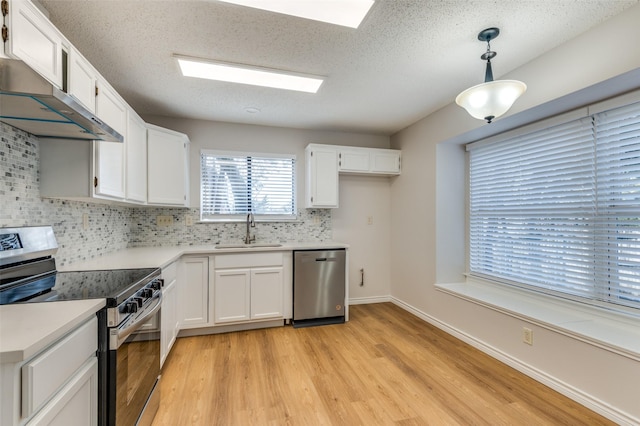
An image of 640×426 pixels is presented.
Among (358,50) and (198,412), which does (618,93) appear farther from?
(198,412)

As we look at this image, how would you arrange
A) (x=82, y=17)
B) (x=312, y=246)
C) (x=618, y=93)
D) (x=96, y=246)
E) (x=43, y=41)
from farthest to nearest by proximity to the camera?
1. (x=312, y=246)
2. (x=96, y=246)
3. (x=618, y=93)
4. (x=82, y=17)
5. (x=43, y=41)

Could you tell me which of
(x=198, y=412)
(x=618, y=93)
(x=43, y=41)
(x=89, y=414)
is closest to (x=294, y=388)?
(x=198, y=412)

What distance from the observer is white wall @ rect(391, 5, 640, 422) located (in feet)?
5.45

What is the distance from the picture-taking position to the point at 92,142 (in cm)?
176

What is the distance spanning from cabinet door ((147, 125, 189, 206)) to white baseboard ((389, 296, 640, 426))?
3231 mm

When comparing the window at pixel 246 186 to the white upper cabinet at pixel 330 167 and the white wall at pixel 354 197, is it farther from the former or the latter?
the white upper cabinet at pixel 330 167

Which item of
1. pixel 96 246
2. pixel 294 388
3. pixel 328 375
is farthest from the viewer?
pixel 96 246

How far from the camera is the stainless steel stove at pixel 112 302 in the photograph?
116 centimetres

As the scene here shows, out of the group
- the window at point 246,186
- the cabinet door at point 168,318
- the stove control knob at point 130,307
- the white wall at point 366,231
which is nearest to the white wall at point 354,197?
the white wall at point 366,231

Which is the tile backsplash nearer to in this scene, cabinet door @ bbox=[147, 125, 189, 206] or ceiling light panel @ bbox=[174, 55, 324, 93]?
cabinet door @ bbox=[147, 125, 189, 206]

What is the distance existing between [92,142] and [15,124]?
0.33 meters

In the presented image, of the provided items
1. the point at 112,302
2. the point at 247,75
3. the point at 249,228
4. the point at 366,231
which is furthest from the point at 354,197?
the point at 112,302

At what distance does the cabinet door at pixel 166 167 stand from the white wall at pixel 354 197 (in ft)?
1.66

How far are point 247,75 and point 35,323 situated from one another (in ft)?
7.01
